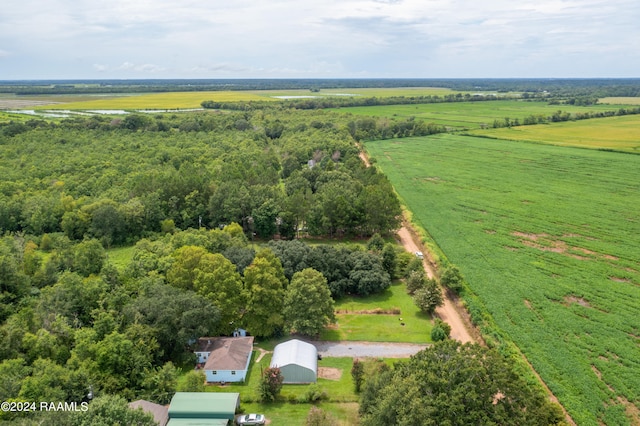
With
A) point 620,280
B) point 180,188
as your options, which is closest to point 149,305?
point 180,188

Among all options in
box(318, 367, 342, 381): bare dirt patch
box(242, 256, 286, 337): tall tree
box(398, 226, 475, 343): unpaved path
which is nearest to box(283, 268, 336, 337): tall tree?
box(242, 256, 286, 337): tall tree

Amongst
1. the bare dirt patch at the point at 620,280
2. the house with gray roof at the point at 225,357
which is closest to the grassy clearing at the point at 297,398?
the house with gray roof at the point at 225,357

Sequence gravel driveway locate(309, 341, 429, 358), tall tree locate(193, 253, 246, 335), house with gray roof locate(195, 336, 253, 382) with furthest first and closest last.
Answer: tall tree locate(193, 253, 246, 335), gravel driveway locate(309, 341, 429, 358), house with gray roof locate(195, 336, 253, 382)

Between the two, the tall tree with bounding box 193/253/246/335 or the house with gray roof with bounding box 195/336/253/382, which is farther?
the tall tree with bounding box 193/253/246/335

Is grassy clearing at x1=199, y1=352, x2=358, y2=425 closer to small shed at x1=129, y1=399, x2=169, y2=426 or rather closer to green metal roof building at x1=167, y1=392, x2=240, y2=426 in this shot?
green metal roof building at x1=167, y1=392, x2=240, y2=426

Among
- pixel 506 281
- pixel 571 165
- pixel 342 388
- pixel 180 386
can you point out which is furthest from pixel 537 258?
pixel 571 165

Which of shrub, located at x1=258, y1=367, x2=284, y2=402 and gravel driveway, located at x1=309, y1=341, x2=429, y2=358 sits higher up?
shrub, located at x1=258, y1=367, x2=284, y2=402

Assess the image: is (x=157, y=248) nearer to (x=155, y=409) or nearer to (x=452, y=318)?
(x=155, y=409)
